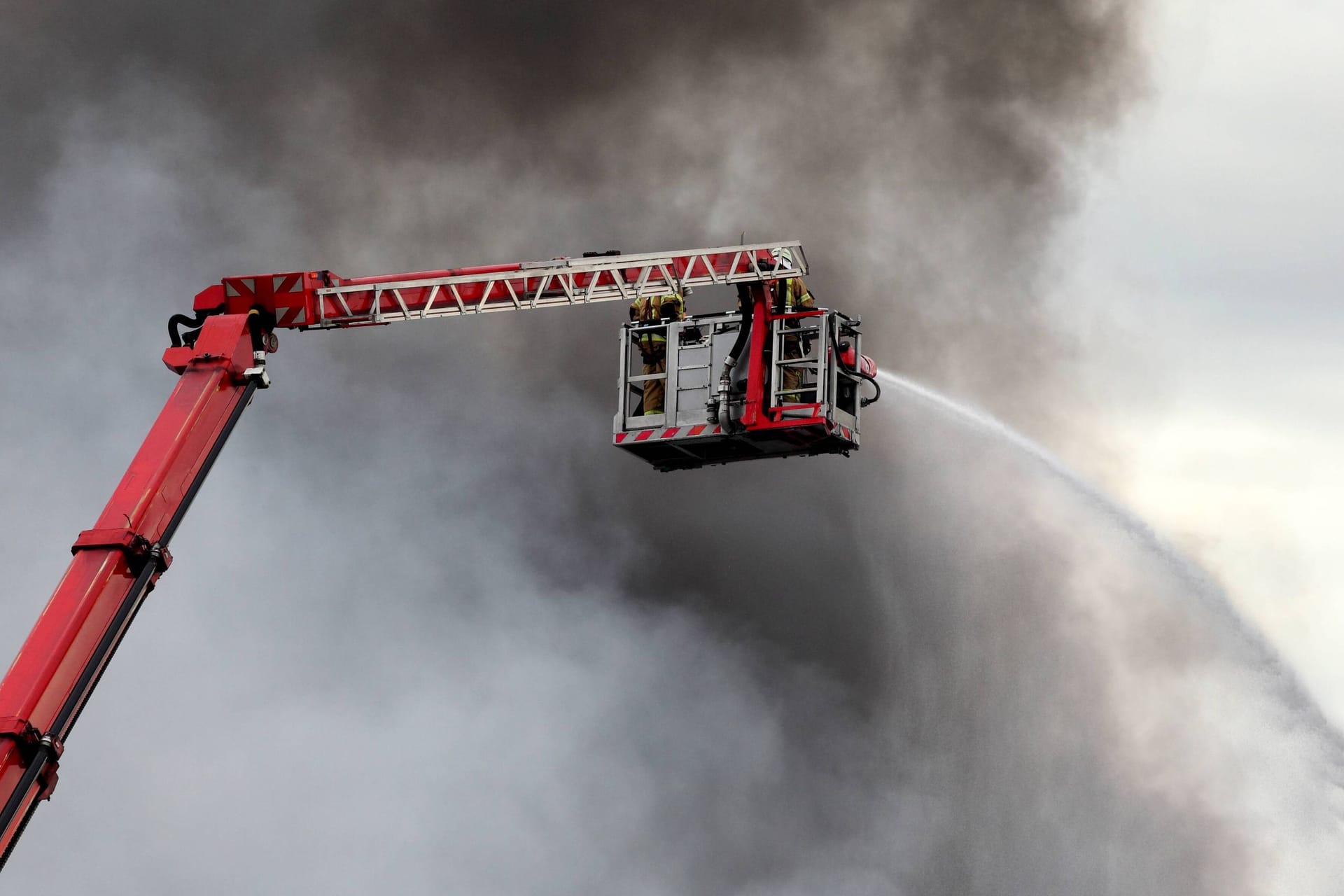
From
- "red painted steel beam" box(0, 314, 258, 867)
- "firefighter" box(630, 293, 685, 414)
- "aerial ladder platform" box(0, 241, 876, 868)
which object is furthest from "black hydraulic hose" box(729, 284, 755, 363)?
"red painted steel beam" box(0, 314, 258, 867)

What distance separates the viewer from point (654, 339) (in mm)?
23406

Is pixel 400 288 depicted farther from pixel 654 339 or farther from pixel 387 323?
pixel 654 339

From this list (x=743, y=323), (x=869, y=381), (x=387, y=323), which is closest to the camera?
(x=387, y=323)

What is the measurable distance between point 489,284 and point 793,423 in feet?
13.8

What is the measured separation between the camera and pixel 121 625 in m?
16.6

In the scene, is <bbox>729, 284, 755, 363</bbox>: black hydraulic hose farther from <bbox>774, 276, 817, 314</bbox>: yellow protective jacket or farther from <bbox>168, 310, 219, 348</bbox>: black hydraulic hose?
<bbox>168, 310, 219, 348</bbox>: black hydraulic hose

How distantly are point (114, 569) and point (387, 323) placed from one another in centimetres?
523

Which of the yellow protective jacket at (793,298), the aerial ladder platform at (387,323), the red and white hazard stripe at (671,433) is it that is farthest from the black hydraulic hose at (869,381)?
the red and white hazard stripe at (671,433)

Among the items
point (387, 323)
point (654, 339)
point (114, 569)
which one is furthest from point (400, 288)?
point (114, 569)

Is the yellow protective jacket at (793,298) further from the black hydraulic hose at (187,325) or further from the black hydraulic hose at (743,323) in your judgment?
the black hydraulic hose at (187,325)

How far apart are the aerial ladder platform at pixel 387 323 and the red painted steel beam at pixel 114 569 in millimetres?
17

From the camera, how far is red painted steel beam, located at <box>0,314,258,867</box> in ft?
51.0

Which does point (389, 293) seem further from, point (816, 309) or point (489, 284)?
point (816, 309)

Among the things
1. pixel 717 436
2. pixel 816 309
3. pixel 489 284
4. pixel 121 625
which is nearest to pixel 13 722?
pixel 121 625
